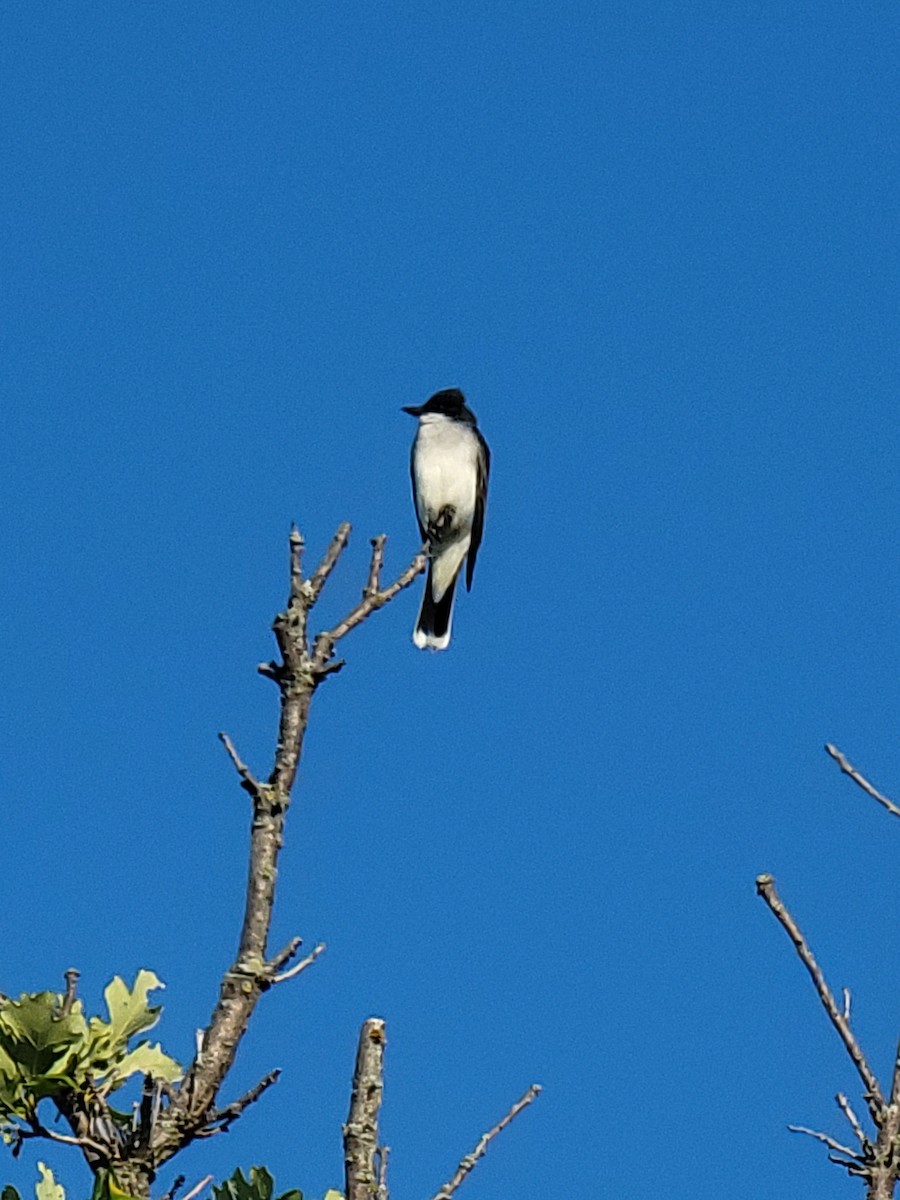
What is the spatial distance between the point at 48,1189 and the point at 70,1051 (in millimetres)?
392

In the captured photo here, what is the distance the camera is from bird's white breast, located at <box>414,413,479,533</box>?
1481 centimetres

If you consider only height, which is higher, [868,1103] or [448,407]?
[448,407]

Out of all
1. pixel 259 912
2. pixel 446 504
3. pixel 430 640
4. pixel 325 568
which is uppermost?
pixel 446 504

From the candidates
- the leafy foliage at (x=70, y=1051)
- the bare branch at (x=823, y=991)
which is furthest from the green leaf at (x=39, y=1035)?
the bare branch at (x=823, y=991)

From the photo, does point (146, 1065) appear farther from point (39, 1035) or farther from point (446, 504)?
point (446, 504)

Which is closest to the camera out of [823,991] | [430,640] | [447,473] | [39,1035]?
[823,991]

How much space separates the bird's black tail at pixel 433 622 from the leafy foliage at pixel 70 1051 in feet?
37.2

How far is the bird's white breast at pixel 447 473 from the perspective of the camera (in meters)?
14.8

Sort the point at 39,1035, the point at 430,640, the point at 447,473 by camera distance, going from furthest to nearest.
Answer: the point at 430,640, the point at 447,473, the point at 39,1035

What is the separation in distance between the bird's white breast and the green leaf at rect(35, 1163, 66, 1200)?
11850 mm

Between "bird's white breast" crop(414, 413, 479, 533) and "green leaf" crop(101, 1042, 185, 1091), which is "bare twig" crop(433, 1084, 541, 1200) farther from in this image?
"bird's white breast" crop(414, 413, 479, 533)

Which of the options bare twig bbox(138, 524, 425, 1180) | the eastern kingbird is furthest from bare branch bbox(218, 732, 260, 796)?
the eastern kingbird

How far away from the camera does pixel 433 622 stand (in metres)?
15.1

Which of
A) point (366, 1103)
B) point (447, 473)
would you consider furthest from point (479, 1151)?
point (447, 473)
